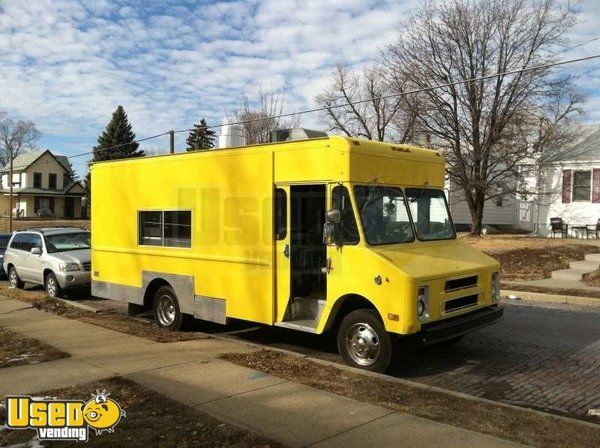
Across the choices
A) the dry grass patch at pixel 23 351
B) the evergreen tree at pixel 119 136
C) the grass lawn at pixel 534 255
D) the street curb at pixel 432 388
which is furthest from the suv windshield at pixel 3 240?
the evergreen tree at pixel 119 136

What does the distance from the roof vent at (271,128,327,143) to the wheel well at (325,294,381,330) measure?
214 cm

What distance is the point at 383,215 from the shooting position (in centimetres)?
711

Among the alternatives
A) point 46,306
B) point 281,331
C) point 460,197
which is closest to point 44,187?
point 460,197

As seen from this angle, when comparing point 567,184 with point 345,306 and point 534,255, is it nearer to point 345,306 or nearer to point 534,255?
point 534,255

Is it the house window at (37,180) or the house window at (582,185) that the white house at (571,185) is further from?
the house window at (37,180)

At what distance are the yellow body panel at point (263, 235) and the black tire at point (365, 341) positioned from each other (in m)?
0.22

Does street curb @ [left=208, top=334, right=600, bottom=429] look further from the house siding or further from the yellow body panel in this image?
the house siding

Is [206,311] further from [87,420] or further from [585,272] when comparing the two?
[585,272]

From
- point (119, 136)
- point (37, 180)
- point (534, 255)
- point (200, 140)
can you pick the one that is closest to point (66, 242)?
point (534, 255)

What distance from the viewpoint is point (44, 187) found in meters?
65.8

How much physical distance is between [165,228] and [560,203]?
22.0m

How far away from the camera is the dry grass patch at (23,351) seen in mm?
7023

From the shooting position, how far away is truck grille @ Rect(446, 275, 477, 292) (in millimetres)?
6711

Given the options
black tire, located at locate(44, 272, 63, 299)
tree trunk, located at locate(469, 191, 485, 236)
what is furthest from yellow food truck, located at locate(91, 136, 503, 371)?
tree trunk, located at locate(469, 191, 485, 236)
